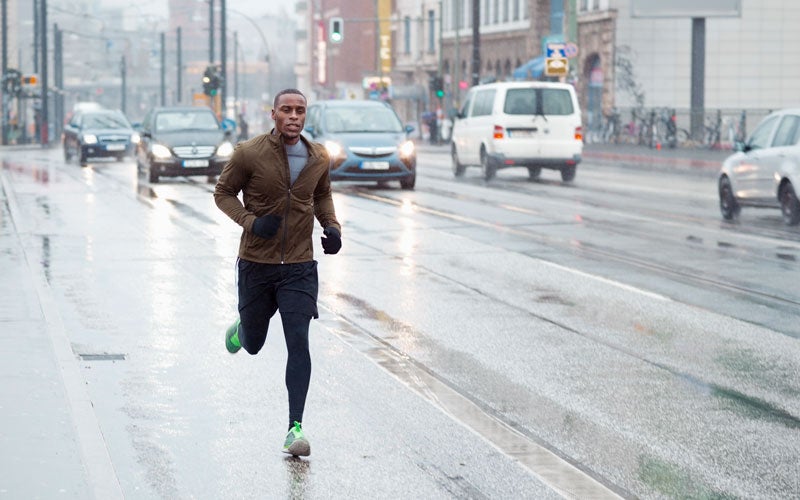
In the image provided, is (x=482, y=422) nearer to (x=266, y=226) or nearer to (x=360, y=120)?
(x=266, y=226)

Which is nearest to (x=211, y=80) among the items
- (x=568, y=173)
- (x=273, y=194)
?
(x=568, y=173)

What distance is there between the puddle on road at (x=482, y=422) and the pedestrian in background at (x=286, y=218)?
966 mm

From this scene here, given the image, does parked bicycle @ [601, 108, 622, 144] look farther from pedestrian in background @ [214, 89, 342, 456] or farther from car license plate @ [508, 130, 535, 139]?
pedestrian in background @ [214, 89, 342, 456]

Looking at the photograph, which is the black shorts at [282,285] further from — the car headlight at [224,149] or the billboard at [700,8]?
the billboard at [700,8]

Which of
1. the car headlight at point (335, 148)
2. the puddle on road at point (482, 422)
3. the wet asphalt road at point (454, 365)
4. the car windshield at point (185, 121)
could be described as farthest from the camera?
the car windshield at point (185, 121)

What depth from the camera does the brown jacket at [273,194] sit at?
7.27m

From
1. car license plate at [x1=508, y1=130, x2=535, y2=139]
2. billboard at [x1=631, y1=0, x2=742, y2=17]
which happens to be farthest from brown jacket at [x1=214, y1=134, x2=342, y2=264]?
billboard at [x1=631, y1=0, x2=742, y2=17]

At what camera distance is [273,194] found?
7.29m

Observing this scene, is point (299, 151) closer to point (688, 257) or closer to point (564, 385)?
point (564, 385)

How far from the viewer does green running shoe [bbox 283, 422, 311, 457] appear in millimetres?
7035

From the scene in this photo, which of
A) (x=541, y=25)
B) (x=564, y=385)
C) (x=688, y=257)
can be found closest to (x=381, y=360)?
(x=564, y=385)

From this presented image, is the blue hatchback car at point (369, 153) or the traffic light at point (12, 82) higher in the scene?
the traffic light at point (12, 82)

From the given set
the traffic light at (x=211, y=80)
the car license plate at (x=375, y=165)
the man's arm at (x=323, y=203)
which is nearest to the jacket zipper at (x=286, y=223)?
the man's arm at (x=323, y=203)

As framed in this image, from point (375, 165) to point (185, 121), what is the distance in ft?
21.4
